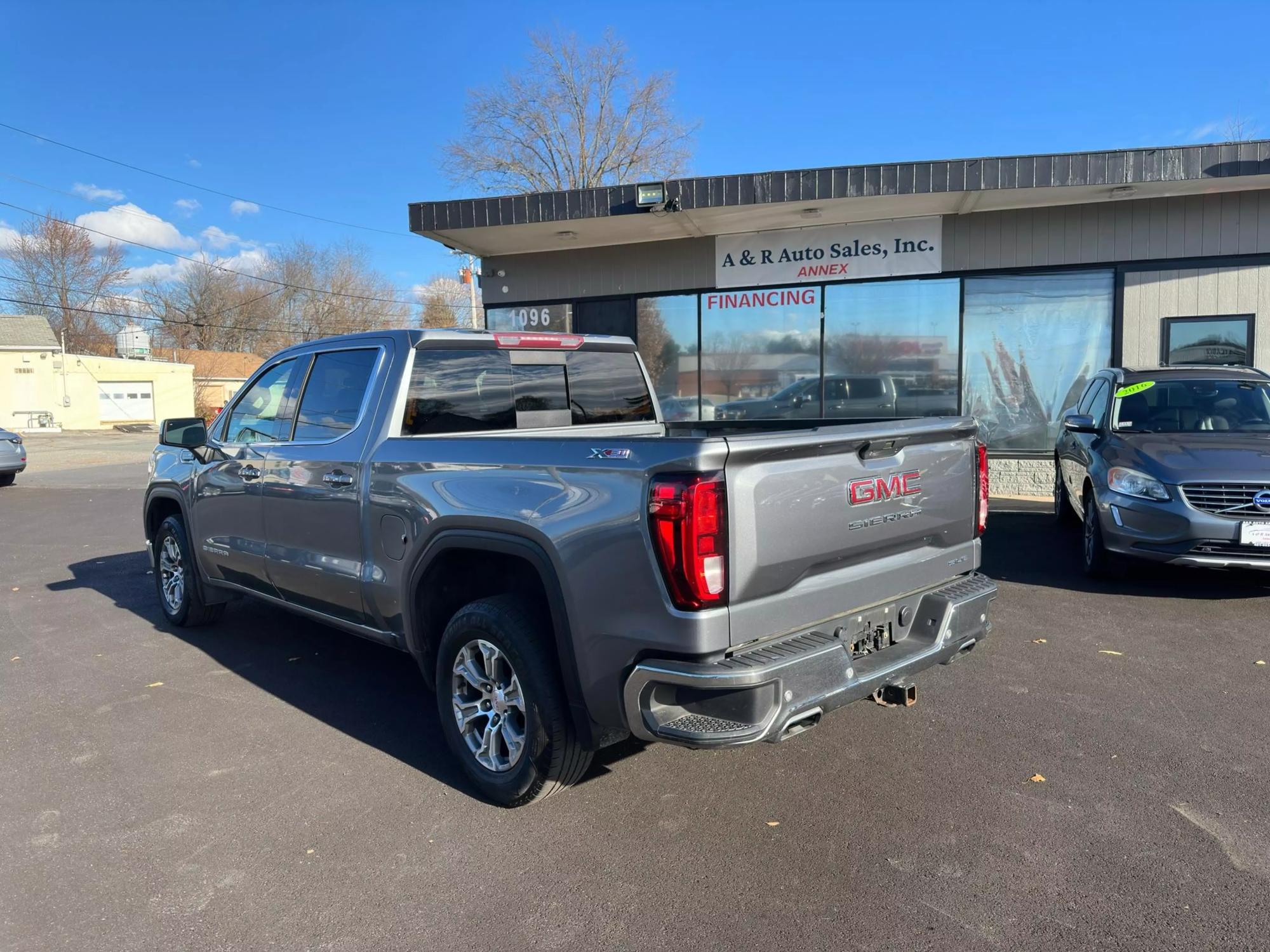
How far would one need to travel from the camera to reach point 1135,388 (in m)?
7.75

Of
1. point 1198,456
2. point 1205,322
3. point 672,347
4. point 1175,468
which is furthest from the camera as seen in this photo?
point 672,347

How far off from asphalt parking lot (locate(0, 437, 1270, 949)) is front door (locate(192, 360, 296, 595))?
0.65 metres

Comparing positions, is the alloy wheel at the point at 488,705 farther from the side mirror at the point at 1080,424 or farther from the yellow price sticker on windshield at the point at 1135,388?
the yellow price sticker on windshield at the point at 1135,388

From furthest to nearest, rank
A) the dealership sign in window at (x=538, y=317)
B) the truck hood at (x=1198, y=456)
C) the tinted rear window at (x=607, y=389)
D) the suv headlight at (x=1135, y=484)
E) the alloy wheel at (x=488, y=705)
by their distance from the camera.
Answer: the dealership sign in window at (x=538, y=317) < the suv headlight at (x=1135, y=484) < the truck hood at (x=1198, y=456) < the tinted rear window at (x=607, y=389) < the alloy wheel at (x=488, y=705)

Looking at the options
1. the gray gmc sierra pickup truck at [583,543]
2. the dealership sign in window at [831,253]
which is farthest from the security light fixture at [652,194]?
the gray gmc sierra pickup truck at [583,543]

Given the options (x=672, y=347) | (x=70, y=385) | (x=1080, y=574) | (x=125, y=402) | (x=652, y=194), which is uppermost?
(x=652, y=194)

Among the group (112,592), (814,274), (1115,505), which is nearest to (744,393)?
(814,274)

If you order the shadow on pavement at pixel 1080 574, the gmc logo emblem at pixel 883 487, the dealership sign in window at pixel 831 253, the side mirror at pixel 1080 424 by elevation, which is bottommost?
the shadow on pavement at pixel 1080 574

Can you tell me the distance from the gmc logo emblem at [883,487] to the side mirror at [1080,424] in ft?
14.8

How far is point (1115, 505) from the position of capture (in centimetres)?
663

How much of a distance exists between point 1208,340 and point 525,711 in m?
11.1

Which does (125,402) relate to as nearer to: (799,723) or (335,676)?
(335,676)

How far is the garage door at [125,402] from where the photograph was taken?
43281mm

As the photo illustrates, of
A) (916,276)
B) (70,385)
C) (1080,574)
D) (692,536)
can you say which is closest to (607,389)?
(692,536)
